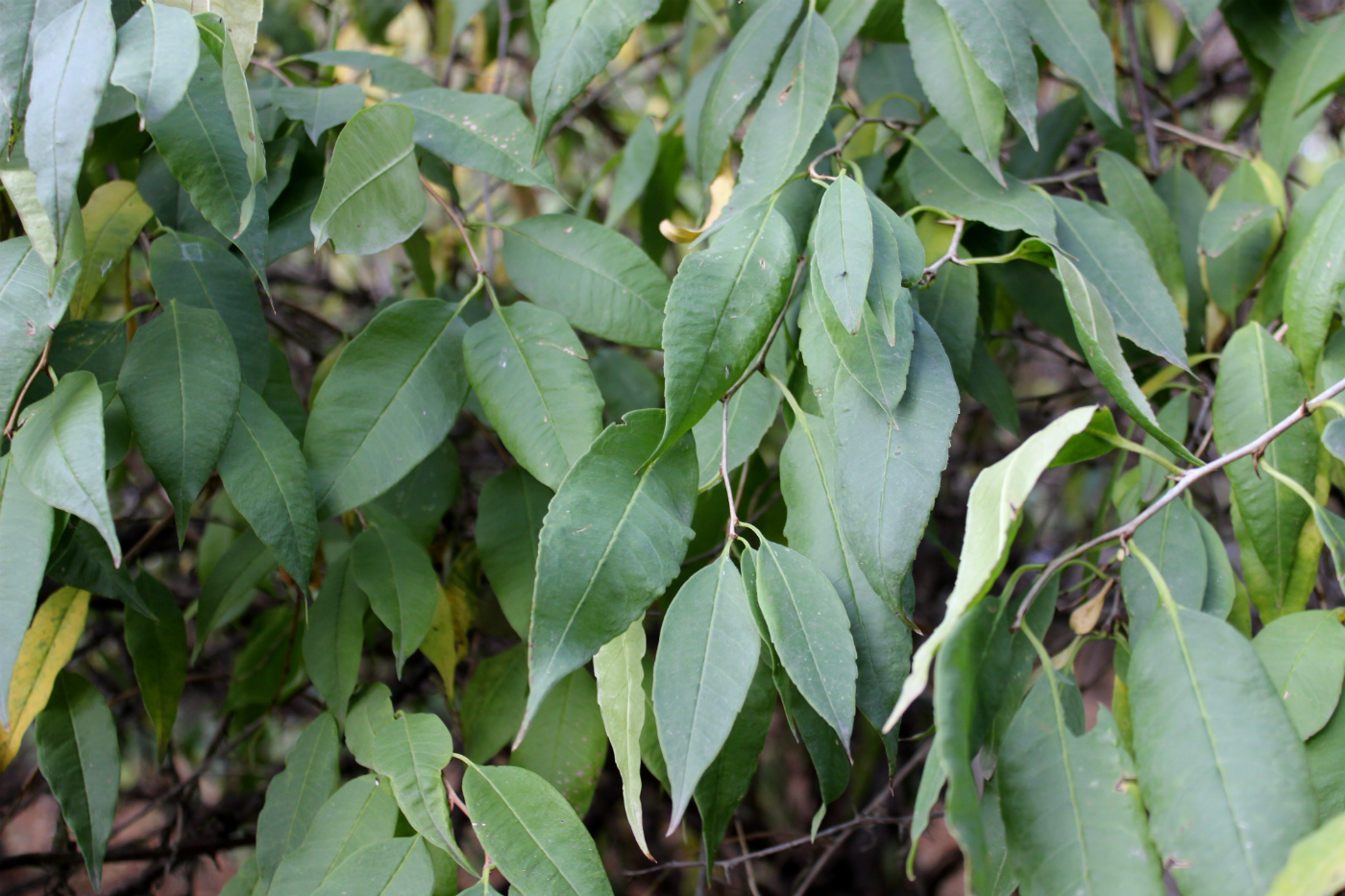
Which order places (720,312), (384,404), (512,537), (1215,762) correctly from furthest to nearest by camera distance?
1. (512,537)
2. (384,404)
3. (720,312)
4. (1215,762)

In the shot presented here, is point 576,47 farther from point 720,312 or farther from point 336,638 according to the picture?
point 336,638

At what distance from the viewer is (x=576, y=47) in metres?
0.61

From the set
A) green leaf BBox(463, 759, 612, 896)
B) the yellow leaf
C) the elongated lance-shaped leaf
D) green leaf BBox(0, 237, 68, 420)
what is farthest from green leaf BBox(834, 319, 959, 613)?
the yellow leaf

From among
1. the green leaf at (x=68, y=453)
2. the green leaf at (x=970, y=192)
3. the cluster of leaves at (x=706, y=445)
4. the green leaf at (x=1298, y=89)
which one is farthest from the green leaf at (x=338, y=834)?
the green leaf at (x=1298, y=89)

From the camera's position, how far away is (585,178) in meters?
1.77

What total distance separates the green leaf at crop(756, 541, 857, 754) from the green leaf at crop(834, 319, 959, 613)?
3 centimetres

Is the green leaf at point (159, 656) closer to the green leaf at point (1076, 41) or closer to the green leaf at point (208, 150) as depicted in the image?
the green leaf at point (208, 150)

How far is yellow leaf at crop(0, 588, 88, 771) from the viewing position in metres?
0.64

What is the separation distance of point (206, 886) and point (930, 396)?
1877mm

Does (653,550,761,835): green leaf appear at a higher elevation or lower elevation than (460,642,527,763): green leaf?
higher

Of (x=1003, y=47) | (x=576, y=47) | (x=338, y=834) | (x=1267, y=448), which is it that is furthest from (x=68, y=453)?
(x=1267, y=448)

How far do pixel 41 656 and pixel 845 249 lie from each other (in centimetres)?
63

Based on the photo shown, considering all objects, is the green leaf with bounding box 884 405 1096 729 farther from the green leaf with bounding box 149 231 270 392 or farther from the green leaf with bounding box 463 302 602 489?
the green leaf with bounding box 149 231 270 392

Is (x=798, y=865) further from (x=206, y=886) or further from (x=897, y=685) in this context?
(x=897, y=685)
